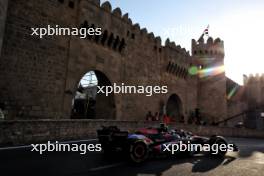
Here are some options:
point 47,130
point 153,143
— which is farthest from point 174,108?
point 153,143

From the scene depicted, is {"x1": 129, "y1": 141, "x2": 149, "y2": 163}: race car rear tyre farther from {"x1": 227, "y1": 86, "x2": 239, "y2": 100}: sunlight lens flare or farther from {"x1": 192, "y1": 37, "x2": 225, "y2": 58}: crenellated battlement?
{"x1": 227, "y1": 86, "x2": 239, "y2": 100}: sunlight lens flare

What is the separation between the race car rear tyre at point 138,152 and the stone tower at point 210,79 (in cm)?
2634

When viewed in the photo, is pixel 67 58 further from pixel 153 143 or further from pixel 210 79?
pixel 210 79

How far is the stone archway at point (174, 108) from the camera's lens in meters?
27.8

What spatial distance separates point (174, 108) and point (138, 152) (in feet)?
73.5

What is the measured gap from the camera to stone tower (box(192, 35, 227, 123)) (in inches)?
1231

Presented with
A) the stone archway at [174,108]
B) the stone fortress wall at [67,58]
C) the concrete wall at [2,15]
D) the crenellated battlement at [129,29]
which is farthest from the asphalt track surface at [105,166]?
the stone archway at [174,108]

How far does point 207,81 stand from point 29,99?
79.4 feet

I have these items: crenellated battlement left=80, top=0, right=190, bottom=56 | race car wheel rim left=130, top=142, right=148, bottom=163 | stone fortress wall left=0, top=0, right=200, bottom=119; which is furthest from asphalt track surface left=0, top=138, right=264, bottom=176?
crenellated battlement left=80, top=0, right=190, bottom=56

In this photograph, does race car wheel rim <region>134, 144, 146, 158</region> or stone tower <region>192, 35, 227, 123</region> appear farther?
stone tower <region>192, 35, 227, 123</region>

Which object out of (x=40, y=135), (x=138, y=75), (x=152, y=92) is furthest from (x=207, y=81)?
(x=40, y=135)

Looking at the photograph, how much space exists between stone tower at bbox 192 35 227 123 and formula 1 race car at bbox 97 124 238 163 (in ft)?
78.3

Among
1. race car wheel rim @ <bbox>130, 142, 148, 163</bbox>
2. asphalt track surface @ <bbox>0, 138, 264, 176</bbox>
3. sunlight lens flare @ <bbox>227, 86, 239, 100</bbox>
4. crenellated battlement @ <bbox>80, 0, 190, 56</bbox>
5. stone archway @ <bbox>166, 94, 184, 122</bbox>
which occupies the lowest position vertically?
asphalt track surface @ <bbox>0, 138, 264, 176</bbox>

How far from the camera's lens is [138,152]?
6.22m
